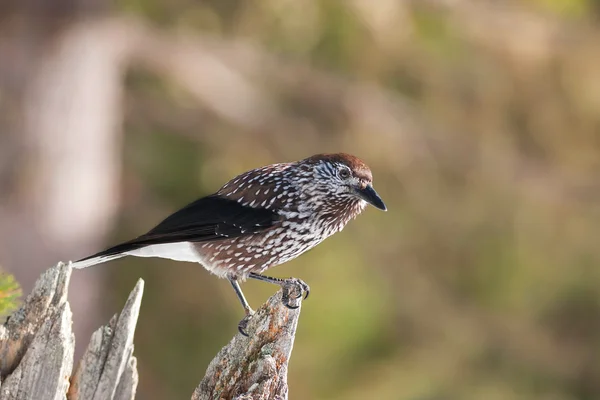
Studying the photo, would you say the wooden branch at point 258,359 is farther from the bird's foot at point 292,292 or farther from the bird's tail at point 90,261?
the bird's tail at point 90,261

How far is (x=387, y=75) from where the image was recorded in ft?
37.1

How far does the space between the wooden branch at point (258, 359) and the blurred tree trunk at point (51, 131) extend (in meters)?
5.05

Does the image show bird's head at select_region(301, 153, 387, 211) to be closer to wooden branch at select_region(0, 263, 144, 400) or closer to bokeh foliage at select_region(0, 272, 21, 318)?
wooden branch at select_region(0, 263, 144, 400)

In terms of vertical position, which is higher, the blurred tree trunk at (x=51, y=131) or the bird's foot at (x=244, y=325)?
the blurred tree trunk at (x=51, y=131)

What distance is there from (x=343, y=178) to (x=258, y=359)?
97 centimetres

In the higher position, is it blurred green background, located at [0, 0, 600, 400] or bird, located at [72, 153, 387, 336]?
blurred green background, located at [0, 0, 600, 400]

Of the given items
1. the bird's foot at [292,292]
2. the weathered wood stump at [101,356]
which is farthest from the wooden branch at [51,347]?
the bird's foot at [292,292]

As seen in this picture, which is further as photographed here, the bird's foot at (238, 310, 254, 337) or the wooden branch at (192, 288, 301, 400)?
the bird's foot at (238, 310, 254, 337)


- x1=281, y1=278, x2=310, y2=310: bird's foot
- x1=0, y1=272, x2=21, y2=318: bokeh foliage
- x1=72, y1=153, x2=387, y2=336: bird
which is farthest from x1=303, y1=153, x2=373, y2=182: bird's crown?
x1=0, y1=272, x2=21, y2=318: bokeh foliage

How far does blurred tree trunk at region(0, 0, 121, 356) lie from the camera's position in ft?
28.5

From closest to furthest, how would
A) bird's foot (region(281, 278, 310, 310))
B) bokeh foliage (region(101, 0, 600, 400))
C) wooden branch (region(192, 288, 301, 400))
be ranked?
wooden branch (region(192, 288, 301, 400)), bird's foot (region(281, 278, 310, 310)), bokeh foliage (region(101, 0, 600, 400))

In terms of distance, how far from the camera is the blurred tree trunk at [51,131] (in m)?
8.68

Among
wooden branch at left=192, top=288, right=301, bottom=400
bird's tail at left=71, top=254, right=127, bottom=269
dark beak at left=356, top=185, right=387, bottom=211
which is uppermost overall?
dark beak at left=356, top=185, right=387, bottom=211

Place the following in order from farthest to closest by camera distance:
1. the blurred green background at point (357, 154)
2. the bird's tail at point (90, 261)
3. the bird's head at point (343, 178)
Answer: the blurred green background at point (357, 154) → the bird's head at point (343, 178) → the bird's tail at point (90, 261)
